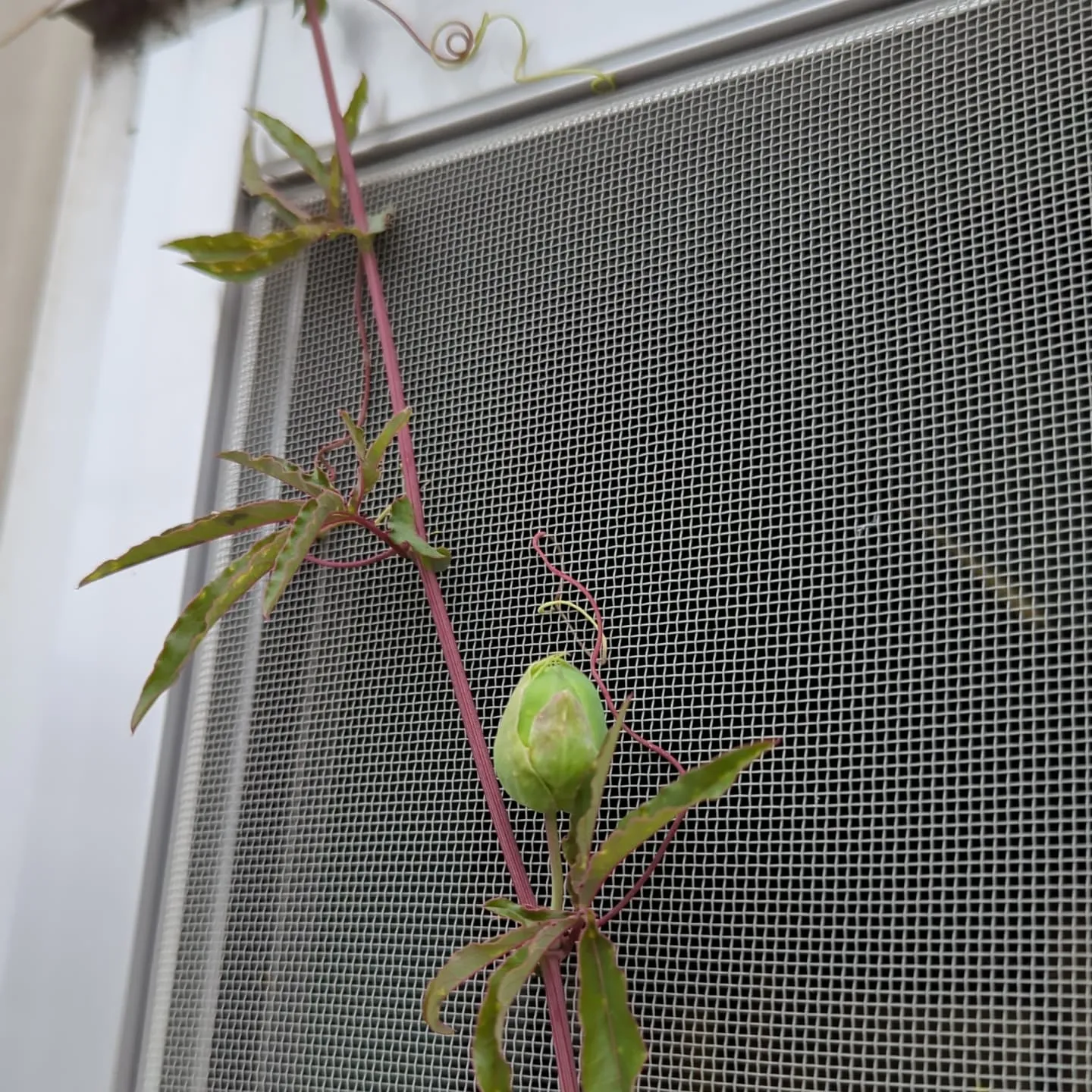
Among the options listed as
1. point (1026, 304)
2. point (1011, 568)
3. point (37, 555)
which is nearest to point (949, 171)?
point (1026, 304)

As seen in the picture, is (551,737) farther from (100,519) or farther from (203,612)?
(100,519)

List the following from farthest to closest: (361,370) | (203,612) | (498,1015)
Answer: (361,370)
(203,612)
(498,1015)

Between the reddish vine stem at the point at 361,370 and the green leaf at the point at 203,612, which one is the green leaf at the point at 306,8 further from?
the green leaf at the point at 203,612

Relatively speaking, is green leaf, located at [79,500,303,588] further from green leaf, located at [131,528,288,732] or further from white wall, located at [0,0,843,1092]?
white wall, located at [0,0,843,1092]

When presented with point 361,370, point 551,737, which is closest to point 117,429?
point 361,370

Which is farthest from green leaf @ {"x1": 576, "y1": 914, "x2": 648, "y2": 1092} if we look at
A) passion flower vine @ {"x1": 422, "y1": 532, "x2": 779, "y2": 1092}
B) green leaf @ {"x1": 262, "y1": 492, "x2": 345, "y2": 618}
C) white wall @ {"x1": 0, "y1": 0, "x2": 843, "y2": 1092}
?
white wall @ {"x1": 0, "y1": 0, "x2": 843, "y2": 1092}

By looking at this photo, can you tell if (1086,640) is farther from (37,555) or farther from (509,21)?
(37,555)
